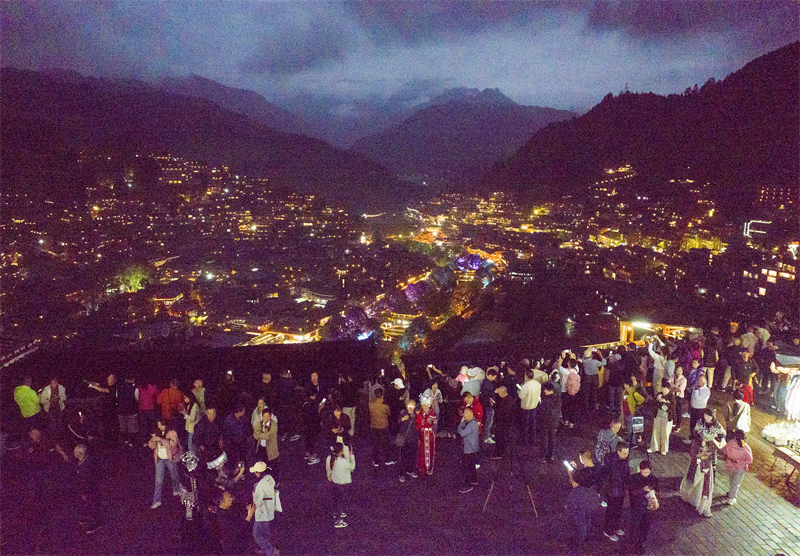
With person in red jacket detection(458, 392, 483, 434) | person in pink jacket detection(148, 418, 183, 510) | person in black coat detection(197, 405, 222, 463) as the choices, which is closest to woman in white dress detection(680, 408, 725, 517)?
person in red jacket detection(458, 392, 483, 434)

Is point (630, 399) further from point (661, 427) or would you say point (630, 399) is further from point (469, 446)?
point (469, 446)

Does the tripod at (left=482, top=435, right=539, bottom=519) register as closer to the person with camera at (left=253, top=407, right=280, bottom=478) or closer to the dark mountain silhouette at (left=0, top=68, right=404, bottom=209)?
the person with camera at (left=253, top=407, right=280, bottom=478)

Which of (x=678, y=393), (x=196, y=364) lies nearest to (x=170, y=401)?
(x=196, y=364)

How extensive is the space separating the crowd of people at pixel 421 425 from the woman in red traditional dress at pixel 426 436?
2cm

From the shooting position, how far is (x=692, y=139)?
51.3 m

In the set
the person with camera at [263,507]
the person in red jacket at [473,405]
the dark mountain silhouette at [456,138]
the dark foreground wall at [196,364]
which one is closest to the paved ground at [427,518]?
the person with camera at [263,507]

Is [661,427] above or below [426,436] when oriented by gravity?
below

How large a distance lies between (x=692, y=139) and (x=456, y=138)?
99327 mm

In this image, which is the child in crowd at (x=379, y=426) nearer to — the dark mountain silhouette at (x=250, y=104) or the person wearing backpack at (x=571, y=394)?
the person wearing backpack at (x=571, y=394)

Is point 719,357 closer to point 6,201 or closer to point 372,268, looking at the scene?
point 372,268

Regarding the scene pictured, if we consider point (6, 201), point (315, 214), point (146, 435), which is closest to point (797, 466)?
point (146, 435)

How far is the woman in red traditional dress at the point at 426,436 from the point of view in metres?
5.66

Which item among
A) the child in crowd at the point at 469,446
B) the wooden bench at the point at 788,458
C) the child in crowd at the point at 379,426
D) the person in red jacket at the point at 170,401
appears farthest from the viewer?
the person in red jacket at the point at 170,401

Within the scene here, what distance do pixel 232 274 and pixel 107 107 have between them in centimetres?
5303
